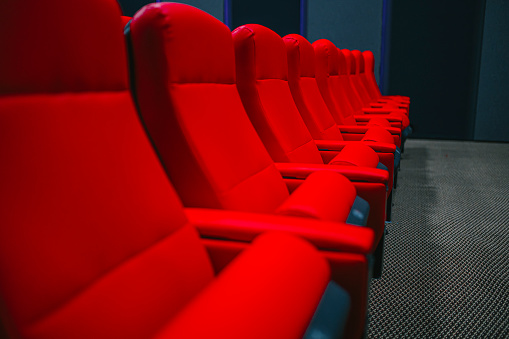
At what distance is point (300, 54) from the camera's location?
1.99 m

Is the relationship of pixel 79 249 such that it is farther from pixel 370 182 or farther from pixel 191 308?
pixel 370 182

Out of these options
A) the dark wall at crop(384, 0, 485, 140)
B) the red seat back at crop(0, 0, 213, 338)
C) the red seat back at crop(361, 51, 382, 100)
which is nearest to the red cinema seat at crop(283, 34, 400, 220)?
the red seat back at crop(0, 0, 213, 338)

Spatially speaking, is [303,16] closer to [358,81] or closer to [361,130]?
[358,81]

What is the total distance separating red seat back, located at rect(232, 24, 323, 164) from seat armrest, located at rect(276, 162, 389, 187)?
12 centimetres

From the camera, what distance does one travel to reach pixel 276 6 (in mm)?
5883

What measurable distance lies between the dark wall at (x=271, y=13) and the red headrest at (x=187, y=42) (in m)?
4.99

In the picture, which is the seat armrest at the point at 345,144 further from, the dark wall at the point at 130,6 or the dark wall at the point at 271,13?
the dark wall at the point at 130,6

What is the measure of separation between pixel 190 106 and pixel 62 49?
15.6 inches

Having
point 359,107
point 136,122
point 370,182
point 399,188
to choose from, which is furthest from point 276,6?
point 136,122

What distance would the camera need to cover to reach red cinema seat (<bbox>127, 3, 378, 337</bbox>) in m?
0.79

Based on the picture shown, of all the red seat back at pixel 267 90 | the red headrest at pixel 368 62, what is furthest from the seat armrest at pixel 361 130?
the red headrest at pixel 368 62

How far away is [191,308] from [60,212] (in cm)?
21

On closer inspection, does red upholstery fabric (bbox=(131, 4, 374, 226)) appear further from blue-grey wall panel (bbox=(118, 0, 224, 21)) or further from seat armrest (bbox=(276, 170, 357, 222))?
blue-grey wall panel (bbox=(118, 0, 224, 21))

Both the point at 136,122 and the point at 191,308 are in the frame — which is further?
the point at 136,122
